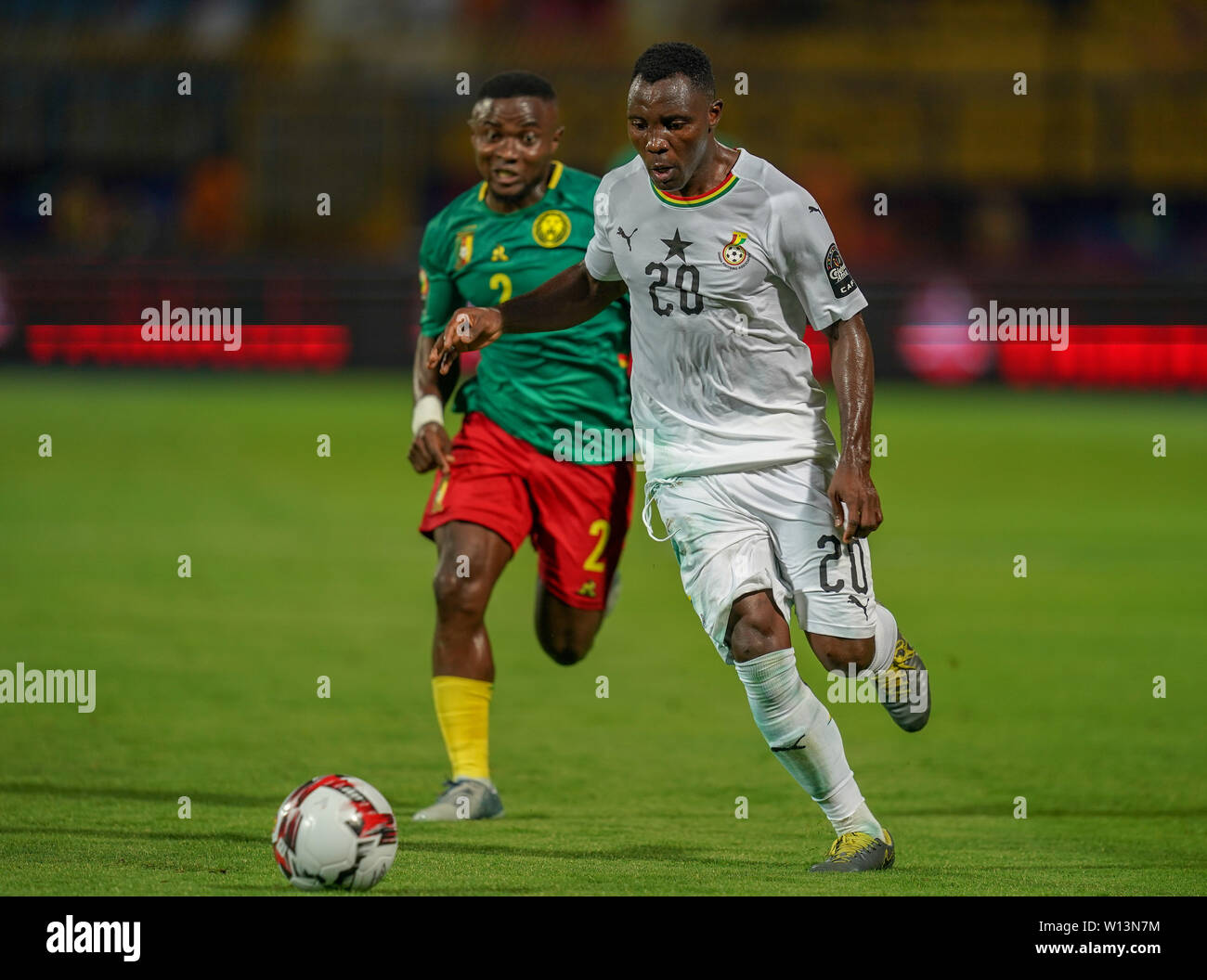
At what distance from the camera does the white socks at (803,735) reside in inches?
224

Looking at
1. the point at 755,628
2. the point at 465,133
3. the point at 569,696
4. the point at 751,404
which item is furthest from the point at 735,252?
the point at 465,133

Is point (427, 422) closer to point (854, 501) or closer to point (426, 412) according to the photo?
point (426, 412)

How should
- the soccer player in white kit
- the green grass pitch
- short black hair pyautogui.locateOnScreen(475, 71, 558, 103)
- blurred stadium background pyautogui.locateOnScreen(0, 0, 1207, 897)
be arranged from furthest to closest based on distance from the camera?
short black hair pyautogui.locateOnScreen(475, 71, 558, 103) → blurred stadium background pyautogui.locateOnScreen(0, 0, 1207, 897) → the green grass pitch → the soccer player in white kit

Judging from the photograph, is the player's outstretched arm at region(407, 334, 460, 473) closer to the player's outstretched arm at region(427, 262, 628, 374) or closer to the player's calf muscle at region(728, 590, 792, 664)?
the player's outstretched arm at region(427, 262, 628, 374)

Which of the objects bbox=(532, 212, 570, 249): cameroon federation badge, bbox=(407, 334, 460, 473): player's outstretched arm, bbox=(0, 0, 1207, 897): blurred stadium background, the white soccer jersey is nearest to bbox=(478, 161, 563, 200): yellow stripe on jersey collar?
bbox=(532, 212, 570, 249): cameroon federation badge

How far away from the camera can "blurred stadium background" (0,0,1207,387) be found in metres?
28.5

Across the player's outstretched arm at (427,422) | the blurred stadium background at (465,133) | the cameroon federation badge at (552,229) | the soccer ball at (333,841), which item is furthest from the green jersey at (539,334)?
the blurred stadium background at (465,133)

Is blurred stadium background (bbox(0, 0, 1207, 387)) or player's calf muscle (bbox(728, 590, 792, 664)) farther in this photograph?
blurred stadium background (bbox(0, 0, 1207, 387))

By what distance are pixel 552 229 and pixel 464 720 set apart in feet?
6.28

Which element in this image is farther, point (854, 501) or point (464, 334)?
point (464, 334)

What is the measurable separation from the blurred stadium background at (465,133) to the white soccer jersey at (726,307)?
20.8 meters

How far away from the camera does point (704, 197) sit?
5.80 m

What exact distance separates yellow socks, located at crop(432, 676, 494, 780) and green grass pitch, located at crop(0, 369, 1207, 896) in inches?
9.6
